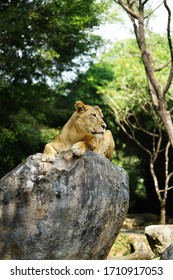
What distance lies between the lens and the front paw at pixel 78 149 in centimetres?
713

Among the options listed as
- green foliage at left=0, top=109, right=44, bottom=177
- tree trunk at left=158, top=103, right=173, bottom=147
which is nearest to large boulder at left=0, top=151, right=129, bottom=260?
tree trunk at left=158, top=103, right=173, bottom=147

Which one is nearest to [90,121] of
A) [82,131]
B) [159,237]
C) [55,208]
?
[82,131]

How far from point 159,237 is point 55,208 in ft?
22.4

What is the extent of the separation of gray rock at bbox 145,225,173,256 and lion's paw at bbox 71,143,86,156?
21.2 feet

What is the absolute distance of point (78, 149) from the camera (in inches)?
281

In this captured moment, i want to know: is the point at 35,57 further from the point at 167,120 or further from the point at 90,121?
the point at 90,121

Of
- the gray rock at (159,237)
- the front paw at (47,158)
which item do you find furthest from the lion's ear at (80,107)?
the gray rock at (159,237)

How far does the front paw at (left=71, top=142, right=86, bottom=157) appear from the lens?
7133 millimetres

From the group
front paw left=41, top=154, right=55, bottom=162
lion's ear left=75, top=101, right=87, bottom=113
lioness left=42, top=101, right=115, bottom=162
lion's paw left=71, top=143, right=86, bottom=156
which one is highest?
lion's ear left=75, top=101, right=87, bottom=113

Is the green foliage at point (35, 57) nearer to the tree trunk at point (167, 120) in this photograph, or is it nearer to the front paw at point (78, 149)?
the tree trunk at point (167, 120)

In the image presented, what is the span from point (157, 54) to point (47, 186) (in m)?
16.5

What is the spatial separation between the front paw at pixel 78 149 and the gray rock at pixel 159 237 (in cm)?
647

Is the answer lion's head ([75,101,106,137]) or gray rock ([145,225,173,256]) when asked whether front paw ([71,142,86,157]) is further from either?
gray rock ([145,225,173,256])
